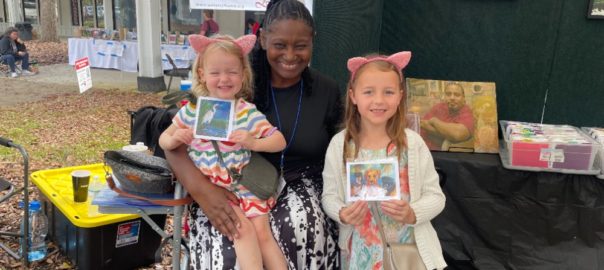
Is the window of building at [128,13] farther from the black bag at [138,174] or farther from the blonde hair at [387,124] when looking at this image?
the blonde hair at [387,124]

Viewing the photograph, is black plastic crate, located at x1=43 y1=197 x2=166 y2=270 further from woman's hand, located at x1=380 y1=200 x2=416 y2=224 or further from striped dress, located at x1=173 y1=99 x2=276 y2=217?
woman's hand, located at x1=380 y1=200 x2=416 y2=224

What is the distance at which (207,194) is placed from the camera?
2057 mm

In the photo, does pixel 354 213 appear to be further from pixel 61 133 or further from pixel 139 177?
pixel 61 133

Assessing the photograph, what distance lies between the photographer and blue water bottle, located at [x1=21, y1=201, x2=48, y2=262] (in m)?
3.43

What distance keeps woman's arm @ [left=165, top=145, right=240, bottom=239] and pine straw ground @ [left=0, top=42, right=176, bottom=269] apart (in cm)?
159

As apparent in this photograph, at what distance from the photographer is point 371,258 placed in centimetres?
210

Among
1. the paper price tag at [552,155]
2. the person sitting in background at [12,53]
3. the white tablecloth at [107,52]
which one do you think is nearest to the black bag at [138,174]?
Result: the paper price tag at [552,155]

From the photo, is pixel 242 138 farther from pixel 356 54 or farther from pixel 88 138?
pixel 88 138

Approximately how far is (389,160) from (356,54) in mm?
1640

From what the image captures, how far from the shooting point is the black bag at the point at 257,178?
2.03 m

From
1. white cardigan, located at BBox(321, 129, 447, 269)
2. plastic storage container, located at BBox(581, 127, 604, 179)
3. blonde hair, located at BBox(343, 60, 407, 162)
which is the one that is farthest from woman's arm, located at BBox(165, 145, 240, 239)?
plastic storage container, located at BBox(581, 127, 604, 179)

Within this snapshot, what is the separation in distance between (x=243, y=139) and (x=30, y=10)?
27406 mm

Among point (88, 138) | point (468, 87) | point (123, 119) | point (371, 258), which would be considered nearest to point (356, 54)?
point (468, 87)

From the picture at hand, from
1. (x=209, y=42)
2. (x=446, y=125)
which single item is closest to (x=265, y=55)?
(x=209, y=42)
